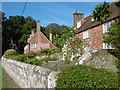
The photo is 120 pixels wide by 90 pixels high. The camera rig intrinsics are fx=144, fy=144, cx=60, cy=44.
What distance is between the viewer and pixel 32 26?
173 feet

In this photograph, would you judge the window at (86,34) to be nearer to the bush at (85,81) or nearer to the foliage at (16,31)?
the bush at (85,81)

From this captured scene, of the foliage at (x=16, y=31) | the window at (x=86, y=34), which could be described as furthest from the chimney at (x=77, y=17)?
the foliage at (x=16, y=31)

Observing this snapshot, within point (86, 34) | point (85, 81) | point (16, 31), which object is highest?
point (16, 31)

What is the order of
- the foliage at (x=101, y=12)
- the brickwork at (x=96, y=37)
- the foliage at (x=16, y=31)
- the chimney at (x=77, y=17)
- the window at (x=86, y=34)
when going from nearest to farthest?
1. the foliage at (x=101, y=12)
2. the brickwork at (x=96, y=37)
3. the window at (x=86, y=34)
4. the chimney at (x=77, y=17)
5. the foliage at (x=16, y=31)

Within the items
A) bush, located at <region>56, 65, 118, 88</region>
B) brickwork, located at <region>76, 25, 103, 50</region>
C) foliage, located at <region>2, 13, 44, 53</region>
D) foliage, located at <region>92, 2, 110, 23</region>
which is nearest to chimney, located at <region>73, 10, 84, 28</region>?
brickwork, located at <region>76, 25, 103, 50</region>

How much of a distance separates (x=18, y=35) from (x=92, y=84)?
53589mm

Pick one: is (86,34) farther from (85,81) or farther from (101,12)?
(85,81)

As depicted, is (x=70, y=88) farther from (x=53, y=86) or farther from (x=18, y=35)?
(x=18, y=35)

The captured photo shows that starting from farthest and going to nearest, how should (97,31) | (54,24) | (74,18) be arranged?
(54,24) < (74,18) < (97,31)

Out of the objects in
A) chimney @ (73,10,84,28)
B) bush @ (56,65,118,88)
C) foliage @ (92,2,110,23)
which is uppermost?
chimney @ (73,10,84,28)

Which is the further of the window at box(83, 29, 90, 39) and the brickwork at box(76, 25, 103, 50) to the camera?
the window at box(83, 29, 90, 39)

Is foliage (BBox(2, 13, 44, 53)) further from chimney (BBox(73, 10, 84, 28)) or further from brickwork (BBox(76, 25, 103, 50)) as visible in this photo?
brickwork (BBox(76, 25, 103, 50))

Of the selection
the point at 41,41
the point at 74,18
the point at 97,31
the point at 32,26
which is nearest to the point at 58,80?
the point at 97,31

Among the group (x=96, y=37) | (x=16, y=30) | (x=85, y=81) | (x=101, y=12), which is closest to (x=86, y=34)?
(x=96, y=37)
